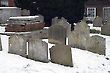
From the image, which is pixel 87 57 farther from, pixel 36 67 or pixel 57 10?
pixel 57 10

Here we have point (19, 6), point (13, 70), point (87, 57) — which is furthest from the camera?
Answer: point (19, 6)

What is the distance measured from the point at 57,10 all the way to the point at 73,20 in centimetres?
133

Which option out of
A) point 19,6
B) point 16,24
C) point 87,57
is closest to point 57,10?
point 19,6

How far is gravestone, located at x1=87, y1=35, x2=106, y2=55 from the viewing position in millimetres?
13242

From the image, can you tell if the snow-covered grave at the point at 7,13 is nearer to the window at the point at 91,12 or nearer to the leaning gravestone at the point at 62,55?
the leaning gravestone at the point at 62,55

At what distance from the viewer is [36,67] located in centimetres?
988

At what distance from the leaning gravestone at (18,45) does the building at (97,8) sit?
22530 millimetres

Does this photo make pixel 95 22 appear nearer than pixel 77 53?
No

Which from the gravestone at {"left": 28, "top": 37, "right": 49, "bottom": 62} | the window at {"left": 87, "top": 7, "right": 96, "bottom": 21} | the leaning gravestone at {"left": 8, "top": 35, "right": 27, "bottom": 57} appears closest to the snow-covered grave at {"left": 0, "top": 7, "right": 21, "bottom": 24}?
the leaning gravestone at {"left": 8, "top": 35, "right": 27, "bottom": 57}

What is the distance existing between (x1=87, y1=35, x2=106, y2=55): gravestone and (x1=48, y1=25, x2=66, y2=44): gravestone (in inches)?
51.9

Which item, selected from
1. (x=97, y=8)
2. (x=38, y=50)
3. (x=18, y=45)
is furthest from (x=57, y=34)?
(x=97, y=8)

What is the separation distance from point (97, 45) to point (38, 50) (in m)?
3.38

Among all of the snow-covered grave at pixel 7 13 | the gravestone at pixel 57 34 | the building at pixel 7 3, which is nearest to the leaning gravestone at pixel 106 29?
the gravestone at pixel 57 34

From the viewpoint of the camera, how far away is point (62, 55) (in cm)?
1077
